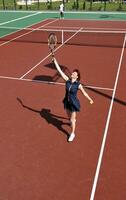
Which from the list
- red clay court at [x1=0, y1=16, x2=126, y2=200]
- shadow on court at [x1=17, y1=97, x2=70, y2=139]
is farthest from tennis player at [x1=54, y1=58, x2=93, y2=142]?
shadow on court at [x1=17, y1=97, x2=70, y2=139]

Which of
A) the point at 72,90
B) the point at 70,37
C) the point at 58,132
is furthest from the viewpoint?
the point at 70,37

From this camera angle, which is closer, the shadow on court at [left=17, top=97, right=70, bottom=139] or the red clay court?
the red clay court

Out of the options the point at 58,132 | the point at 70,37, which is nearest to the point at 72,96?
the point at 58,132

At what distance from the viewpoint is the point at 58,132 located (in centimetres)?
885

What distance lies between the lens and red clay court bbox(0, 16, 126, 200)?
22.1 feet

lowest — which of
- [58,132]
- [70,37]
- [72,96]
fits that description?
[58,132]

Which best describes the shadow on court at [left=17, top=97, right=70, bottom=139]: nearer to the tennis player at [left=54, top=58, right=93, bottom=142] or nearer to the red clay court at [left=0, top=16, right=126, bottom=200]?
the red clay court at [left=0, top=16, right=126, bottom=200]

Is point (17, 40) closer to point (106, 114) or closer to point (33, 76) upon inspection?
point (33, 76)

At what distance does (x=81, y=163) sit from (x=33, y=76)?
6748 millimetres

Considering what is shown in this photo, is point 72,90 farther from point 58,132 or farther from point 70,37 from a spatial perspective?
point 70,37

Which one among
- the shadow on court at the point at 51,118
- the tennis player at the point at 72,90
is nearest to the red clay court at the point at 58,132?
the shadow on court at the point at 51,118

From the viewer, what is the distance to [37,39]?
20.5m

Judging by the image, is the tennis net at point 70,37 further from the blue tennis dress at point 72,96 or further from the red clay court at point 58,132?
the blue tennis dress at point 72,96

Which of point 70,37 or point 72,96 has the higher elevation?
point 72,96
